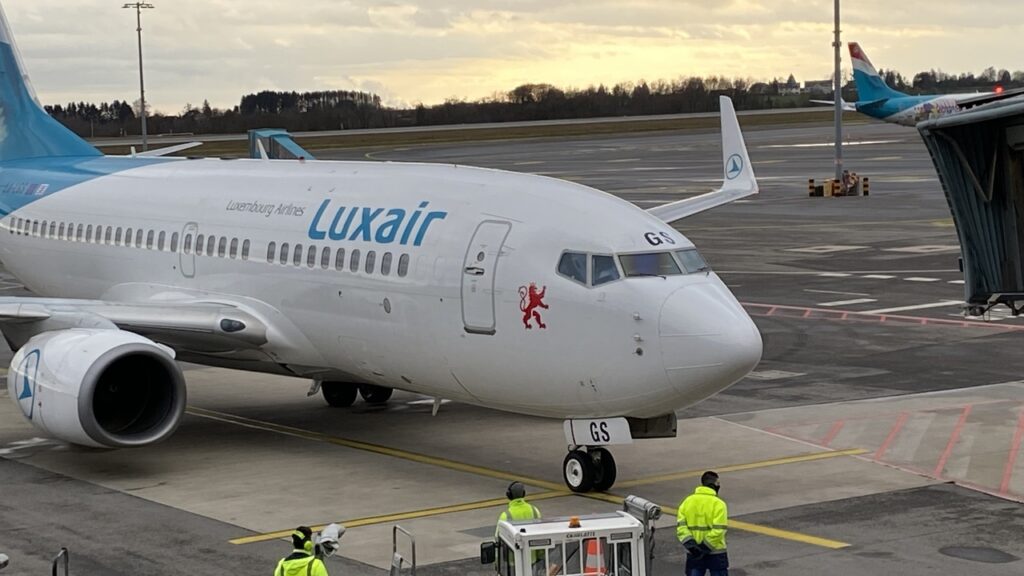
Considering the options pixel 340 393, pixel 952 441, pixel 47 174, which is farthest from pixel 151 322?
pixel 952 441

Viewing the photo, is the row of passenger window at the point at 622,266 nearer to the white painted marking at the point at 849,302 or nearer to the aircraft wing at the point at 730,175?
the aircraft wing at the point at 730,175

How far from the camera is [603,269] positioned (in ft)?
66.6

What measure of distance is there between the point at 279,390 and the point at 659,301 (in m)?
13.2

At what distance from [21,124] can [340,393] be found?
37.1 feet

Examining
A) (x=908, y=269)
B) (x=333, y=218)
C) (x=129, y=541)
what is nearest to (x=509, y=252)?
(x=333, y=218)

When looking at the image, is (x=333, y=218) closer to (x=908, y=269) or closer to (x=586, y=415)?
(x=586, y=415)

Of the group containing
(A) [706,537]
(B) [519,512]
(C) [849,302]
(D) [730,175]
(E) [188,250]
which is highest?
(D) [730,175]

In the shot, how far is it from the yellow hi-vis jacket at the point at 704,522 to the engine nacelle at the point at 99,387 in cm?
965

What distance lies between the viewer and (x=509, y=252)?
21234mm

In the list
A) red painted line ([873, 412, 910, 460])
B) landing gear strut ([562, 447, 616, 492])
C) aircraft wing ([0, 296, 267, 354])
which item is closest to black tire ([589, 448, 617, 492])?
landing gear strut ([562, 447, 616, 492])

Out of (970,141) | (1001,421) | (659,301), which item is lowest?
(1001,421)

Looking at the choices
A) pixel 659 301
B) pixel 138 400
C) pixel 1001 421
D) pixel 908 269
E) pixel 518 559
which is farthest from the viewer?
pixel 908 269

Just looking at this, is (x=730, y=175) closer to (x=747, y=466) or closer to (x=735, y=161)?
(x=735, y=161)

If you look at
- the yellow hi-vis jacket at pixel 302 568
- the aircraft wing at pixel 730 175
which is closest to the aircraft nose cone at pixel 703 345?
the yellow hi-vis jacket at pixel 302 568
